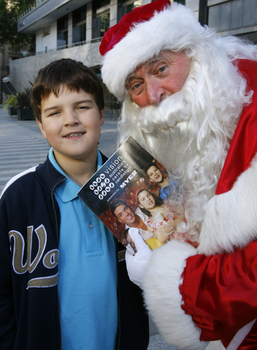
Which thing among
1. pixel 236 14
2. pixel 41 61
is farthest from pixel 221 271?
pixel 41 61

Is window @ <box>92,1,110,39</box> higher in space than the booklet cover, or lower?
higher

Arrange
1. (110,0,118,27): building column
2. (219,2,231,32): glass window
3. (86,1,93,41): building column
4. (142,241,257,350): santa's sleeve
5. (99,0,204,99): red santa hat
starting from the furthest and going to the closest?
(86,1,93,41): building column < (110,0,118,27): building column < (219,2,231,32): glass window < (99,0,204,99): red santa hat < (142,241,257,350): santa's sleeve

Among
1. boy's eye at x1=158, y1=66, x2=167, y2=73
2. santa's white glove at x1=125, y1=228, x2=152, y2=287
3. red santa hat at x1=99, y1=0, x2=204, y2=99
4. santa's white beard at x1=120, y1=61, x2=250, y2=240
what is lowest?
santa's white glove at x1=125, y1=228, x2=152, y2=287

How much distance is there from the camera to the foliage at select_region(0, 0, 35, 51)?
3819cm

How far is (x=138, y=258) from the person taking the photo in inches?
54.0

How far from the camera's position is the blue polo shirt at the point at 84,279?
141 centimetres

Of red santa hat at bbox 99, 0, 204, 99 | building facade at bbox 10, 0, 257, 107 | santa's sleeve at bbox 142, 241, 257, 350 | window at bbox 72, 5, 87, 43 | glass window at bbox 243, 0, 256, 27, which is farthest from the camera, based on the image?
window at bbox 72, 5, 87, 43

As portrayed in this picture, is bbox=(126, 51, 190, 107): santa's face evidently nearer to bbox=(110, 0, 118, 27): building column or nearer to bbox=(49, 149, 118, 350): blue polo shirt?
bbox=(49, 149, 118, 350): blue polo shirt

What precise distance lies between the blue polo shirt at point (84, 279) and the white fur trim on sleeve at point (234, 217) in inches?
20.4

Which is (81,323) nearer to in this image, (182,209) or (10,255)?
(10,255)

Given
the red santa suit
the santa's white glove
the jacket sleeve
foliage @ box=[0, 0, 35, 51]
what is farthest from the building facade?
the jacket sleeve

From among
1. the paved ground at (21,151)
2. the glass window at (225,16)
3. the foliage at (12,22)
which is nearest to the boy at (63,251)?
the paved ground at (21,151)

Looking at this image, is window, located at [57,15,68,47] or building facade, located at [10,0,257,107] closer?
building facade, located at [10,0,257,107]

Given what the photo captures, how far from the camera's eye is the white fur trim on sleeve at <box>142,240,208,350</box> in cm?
123
